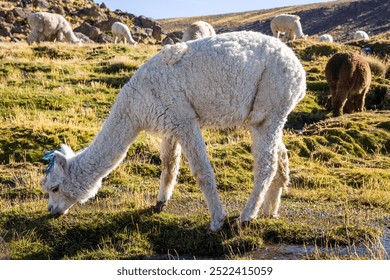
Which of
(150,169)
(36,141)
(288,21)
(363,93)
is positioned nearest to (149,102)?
(150,169)

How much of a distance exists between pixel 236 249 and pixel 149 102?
201 centimetres

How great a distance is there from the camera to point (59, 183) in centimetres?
643

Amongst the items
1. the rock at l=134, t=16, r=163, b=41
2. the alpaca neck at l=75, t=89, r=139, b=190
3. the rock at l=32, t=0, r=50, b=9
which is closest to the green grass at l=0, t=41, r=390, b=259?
the alpaca neck at l=75, t=89, r=139, b=190

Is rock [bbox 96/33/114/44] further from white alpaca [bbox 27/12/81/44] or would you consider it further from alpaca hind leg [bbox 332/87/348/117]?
alpaca hind leg [bbox 332/87/348/117]

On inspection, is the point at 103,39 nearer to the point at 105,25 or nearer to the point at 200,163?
the point at 105,25

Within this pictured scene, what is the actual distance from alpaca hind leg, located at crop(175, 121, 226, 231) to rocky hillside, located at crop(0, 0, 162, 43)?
3002 cm

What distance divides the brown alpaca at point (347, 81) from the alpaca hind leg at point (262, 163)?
795cm

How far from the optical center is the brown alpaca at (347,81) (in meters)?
14.0

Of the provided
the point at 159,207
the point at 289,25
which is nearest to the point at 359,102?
the point at 159,207

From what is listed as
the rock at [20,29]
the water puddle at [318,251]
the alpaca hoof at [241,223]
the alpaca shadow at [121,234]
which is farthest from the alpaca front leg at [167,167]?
the rock at [20,29]

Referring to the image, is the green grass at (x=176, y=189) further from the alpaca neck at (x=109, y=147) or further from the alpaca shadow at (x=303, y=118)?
the alpaca neck at (x=109, y=147)

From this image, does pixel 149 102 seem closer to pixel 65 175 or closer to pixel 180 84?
pixel 180 84

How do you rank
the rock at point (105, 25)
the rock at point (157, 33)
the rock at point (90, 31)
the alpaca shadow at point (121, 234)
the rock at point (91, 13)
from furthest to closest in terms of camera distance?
the rock at point (157, 33) < the rock at point (91, 13) < the rock at point (105, 25) < the rock at point (90, 31) < the alpaca shadow at point (121, 234)

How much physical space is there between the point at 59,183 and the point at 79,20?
45.2 m
